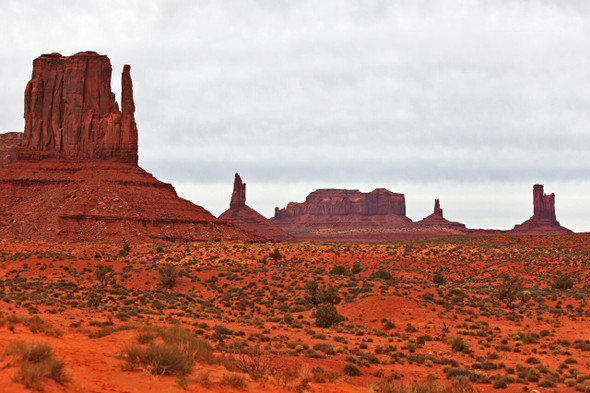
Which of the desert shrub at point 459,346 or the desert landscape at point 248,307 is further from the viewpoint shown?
the desert shrub at point 459,346

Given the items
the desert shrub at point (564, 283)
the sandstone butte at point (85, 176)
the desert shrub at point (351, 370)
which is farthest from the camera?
the sandstone butte at point (85, 176)

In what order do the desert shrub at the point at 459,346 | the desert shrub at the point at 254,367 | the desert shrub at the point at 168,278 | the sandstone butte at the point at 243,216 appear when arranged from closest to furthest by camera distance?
the desert shrub at the point at 254,367
the desert shrub at the point at 459,346
the desert shrub at the point at 168,278
the sandstone butte at the point at 243,216

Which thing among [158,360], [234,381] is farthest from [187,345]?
[234,381]

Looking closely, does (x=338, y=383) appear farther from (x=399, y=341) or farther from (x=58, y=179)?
(x=58, y=179)

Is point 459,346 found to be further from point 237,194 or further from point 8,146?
point 8,146

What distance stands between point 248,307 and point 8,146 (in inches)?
6127

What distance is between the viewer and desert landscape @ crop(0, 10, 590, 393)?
47.8 ft

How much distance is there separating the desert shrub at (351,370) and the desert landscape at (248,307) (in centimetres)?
14

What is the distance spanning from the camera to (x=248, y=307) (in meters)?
33.8

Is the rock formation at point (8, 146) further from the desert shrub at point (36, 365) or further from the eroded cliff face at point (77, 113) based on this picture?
the desert shrub at point (36, 365)

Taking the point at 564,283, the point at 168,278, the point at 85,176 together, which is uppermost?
the point at 85,176

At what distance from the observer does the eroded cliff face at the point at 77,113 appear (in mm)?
101000

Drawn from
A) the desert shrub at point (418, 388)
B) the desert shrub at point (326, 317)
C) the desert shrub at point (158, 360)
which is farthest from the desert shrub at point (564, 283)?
the desert shrub at point (158, 360)

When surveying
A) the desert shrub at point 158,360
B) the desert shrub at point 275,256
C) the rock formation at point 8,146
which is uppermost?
the rock formation at point 8,146
